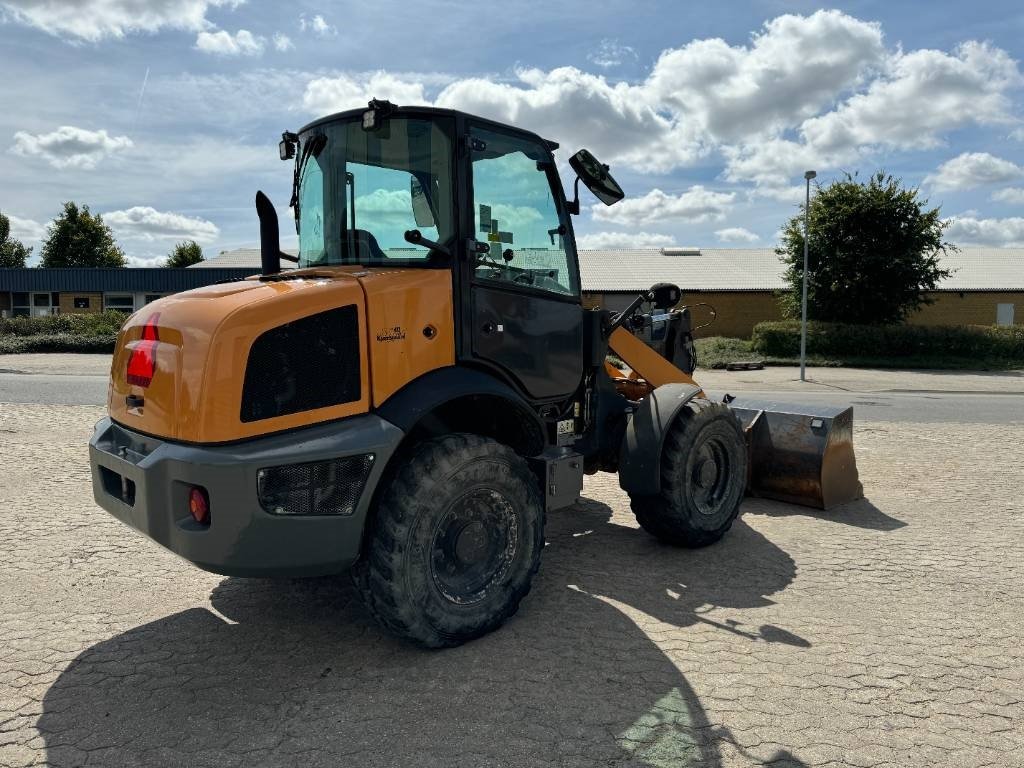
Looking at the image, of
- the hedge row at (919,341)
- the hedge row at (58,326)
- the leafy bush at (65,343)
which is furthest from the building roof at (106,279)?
the hedge row at (919,341)

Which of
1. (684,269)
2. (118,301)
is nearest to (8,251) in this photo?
(118,301)

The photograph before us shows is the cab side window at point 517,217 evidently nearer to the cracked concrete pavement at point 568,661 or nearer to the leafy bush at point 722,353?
the cracked concrete pavement at point 568,661

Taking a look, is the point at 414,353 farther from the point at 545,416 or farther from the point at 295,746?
the point at 295,746

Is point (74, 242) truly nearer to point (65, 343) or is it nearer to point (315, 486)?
point (65, 343)

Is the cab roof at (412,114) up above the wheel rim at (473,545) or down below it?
above

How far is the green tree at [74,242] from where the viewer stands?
54188 mm

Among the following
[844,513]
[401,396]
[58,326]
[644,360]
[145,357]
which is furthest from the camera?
[58,326]

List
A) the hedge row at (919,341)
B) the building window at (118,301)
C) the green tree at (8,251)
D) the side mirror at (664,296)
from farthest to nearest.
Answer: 1. the green tree at (8,251)
2. the building window at (118,301)
3. the hedge row at (919,341)
4. the side mirror at (664,296)

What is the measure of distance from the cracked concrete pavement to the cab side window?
6.08 feet

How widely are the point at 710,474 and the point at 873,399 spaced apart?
458 inches

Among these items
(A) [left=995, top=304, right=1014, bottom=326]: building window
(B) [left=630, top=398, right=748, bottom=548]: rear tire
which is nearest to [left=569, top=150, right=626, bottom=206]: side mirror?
(B) [left=630, top=398, right=748, bottom=548]: rear tire

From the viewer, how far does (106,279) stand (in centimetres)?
3912

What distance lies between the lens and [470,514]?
390cm

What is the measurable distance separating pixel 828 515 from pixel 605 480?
2.14 m
